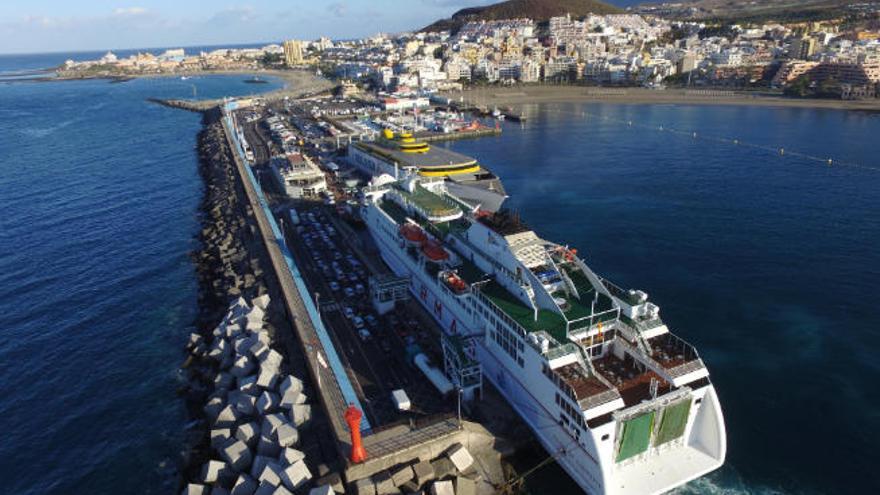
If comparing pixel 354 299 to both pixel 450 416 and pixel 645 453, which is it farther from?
pixel 645 453

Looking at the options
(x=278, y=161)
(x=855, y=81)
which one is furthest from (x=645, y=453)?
(x=855, y=81)

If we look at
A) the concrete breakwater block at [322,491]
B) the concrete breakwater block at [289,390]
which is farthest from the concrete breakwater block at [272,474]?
the concrete breakwater block at [289,390]

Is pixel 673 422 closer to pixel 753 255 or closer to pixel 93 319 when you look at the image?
pixel 753 255

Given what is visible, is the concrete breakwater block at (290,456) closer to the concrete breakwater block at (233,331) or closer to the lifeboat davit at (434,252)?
the concrete breakwater block at (233,331)

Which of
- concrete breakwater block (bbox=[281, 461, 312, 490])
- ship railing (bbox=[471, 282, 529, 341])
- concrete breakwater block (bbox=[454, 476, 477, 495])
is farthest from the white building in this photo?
concrete breakwater block (bbox=[454, 476, 477, 495])

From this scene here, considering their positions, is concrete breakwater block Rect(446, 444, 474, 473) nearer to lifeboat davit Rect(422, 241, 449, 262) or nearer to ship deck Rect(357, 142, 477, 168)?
lifeboat davit Rect(422, 241, 449, 262)

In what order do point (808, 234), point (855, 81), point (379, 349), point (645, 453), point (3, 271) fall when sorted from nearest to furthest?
point (645, 453) < point (379, 349) < point (3, 271) < point (808, 234) < point (855, 81)
